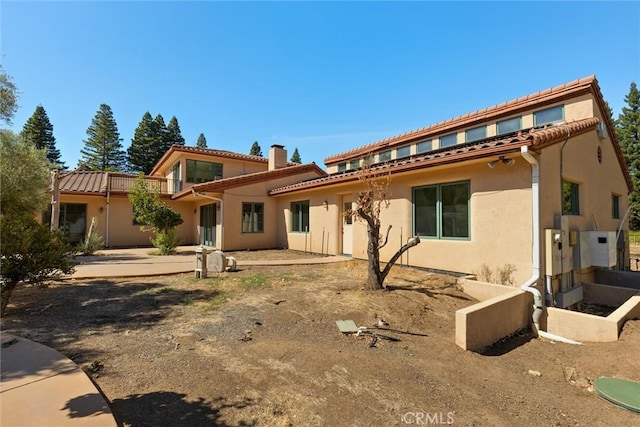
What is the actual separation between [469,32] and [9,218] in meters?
12.0

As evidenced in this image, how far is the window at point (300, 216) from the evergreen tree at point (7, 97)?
10.4 meters

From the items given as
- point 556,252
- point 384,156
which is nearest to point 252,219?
point 384,156

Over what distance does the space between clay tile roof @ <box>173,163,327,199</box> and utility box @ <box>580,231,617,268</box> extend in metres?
12.8

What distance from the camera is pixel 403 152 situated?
1405 cm

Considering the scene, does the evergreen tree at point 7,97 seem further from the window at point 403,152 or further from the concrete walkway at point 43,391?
the window at point 403,152

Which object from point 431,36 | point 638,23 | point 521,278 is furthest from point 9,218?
point 638,23

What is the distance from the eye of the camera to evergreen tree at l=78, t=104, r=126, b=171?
44594mm

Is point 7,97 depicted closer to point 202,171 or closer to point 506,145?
point 202,171

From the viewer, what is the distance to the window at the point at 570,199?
7.73 metres

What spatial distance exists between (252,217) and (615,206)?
15.7 metres

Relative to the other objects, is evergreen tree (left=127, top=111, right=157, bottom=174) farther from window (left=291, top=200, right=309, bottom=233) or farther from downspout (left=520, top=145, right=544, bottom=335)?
downspout (left=520, top=145, right=544, bottom=335)

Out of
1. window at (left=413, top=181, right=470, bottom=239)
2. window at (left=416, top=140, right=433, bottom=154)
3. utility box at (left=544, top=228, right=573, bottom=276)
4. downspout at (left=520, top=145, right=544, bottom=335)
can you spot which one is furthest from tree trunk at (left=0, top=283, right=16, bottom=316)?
window at (left=416, top=140, right=433, bottom=154)

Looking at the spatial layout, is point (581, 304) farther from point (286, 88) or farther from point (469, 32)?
point (286, 88)

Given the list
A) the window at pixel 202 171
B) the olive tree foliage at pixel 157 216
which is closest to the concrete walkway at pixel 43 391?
the olive tree foliage at pixel 157 216
